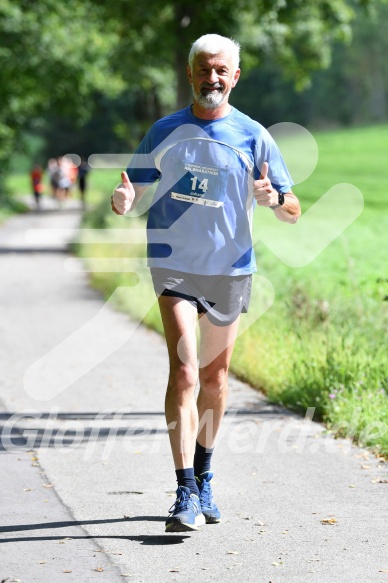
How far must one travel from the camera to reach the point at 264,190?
5.25 metres

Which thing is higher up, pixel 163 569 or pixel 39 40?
pixel 39 40

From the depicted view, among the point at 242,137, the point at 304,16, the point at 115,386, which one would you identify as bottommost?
the point at 115,386

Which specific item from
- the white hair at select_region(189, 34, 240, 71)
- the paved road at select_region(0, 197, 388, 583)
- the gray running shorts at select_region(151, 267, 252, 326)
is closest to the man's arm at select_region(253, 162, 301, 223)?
the gray running shorts at select_region(151, 267, 252, 326)

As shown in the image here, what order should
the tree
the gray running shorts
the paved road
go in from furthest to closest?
the tree, the gray running shorts, the paved road

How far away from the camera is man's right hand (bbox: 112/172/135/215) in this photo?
5.39 meters

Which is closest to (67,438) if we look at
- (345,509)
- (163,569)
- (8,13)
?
(345,509)

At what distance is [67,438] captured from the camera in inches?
302

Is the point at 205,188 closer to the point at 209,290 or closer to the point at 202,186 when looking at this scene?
the point at 202,186

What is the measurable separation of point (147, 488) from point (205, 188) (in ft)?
5.93

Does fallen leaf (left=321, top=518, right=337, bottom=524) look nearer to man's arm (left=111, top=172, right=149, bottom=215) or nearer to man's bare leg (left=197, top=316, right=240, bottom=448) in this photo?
man's bare leg (left=197, top=316, right=240, bottom=448)

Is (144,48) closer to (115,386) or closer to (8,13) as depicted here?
(8,13)

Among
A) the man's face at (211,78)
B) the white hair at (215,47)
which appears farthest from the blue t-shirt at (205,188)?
the white hair at (215,47)

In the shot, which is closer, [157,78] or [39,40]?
[39,40]

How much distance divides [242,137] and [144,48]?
21.2 meters
